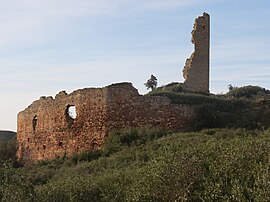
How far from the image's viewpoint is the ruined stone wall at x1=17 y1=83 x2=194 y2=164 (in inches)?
940

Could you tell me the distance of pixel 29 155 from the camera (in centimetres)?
2934

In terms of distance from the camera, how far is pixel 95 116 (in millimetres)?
24531

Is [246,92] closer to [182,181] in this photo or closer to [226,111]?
[226,111]

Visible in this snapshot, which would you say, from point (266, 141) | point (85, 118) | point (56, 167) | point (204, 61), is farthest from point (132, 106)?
point (266, 141)

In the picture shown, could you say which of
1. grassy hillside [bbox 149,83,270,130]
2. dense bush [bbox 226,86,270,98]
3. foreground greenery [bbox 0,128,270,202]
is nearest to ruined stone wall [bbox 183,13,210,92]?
dense bush [bbox 226,86,270,98]

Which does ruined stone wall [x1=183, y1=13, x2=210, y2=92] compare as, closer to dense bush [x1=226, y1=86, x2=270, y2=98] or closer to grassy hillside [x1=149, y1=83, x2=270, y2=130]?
dense bush [x1=226, y1=86, x2=270, y2=98]

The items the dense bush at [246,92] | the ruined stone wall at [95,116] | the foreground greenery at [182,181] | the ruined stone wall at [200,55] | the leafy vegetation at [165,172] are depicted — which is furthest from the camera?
the ruined stone wall at [200,55]

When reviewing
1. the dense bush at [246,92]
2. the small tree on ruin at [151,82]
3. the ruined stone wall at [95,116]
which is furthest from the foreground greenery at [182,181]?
the small tree on ruin at [151,82]

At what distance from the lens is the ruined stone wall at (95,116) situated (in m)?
23.9

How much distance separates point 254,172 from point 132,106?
1192 centimetres

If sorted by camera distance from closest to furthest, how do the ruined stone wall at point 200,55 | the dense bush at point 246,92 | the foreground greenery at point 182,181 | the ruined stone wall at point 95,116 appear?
the foreground greenery at point 182,181
the ruined stone wall at point 95,116
the dense bush at point 246,92
the ruined stone wall at point 200,55

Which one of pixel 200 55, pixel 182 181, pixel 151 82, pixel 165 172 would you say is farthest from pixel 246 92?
pixel 182 181

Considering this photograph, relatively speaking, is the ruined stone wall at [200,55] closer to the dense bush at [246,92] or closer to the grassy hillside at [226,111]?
the dense bush at [246,92]

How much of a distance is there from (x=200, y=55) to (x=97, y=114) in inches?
320
